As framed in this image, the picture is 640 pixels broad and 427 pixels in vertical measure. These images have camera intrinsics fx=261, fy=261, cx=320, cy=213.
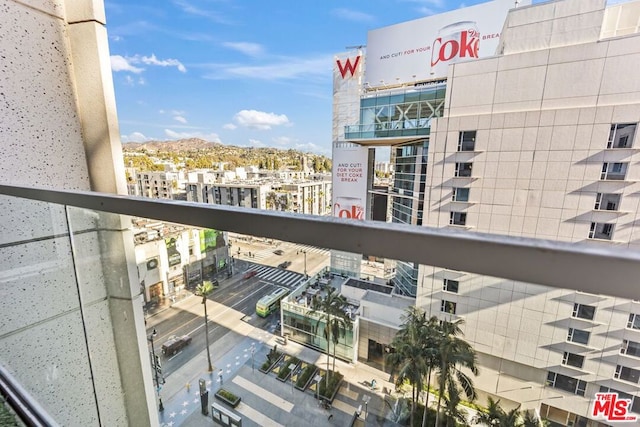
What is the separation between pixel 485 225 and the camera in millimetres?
7055

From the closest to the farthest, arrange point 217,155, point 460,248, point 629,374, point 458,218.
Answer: point 460,248, point 629,374, point 458,218, point 217,155

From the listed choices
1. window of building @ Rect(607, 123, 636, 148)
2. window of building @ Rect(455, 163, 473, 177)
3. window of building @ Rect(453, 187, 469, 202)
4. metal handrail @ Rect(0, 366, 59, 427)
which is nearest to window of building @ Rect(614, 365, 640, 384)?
metal handrail @ Rect(0, 366, 59, 427)

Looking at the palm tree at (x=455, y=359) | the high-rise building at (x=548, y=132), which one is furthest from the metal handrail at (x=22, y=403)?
the high-rise building at (x=548, y=132)

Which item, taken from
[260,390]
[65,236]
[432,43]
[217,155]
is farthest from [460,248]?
[217,155]

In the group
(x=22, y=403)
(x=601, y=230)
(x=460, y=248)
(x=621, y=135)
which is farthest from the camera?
(x=601, y=230)

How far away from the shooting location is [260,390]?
3.31 metres

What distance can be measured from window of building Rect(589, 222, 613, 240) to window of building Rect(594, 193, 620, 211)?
0.38 m

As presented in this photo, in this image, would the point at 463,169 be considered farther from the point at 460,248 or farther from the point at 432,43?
the point at 460,248

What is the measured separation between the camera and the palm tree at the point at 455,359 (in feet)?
2.68

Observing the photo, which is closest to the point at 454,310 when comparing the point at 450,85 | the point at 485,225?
the point at 485,225

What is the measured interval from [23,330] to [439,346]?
168cm

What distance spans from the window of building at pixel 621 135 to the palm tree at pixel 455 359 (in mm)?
8196

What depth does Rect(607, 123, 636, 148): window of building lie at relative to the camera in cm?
577

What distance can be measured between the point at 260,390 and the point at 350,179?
1116cm
